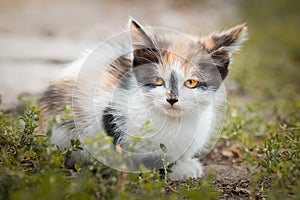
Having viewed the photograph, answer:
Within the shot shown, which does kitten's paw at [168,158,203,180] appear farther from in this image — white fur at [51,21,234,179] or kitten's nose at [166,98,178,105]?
kitten's nose at [166,98,178,105]

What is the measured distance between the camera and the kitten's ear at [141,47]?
8.52 feet

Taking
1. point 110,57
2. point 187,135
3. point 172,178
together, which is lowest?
point 172,178

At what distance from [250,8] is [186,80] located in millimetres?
8426

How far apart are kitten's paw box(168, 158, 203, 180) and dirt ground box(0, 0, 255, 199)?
0.49ft

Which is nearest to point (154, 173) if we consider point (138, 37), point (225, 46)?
point (138, 37)

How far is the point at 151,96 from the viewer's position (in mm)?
2574

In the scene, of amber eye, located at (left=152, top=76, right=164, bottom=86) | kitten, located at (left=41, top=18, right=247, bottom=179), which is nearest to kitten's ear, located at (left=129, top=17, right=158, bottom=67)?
kitten, located at (left=41, top=18, right=247, bottom=179)

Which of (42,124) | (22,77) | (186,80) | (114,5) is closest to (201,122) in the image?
(186,80)

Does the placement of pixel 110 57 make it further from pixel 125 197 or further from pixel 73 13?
pixel 73 13

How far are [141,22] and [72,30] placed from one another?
162cm

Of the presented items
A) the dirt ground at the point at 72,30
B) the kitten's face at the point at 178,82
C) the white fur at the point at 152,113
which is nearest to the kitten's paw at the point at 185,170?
the white fur at the point at 152,113

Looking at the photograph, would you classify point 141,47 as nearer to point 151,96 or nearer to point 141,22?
point 151,96

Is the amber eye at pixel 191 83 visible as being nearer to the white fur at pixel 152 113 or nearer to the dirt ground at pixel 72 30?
the white fur at pixel 152 113

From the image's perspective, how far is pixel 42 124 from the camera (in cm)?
301
